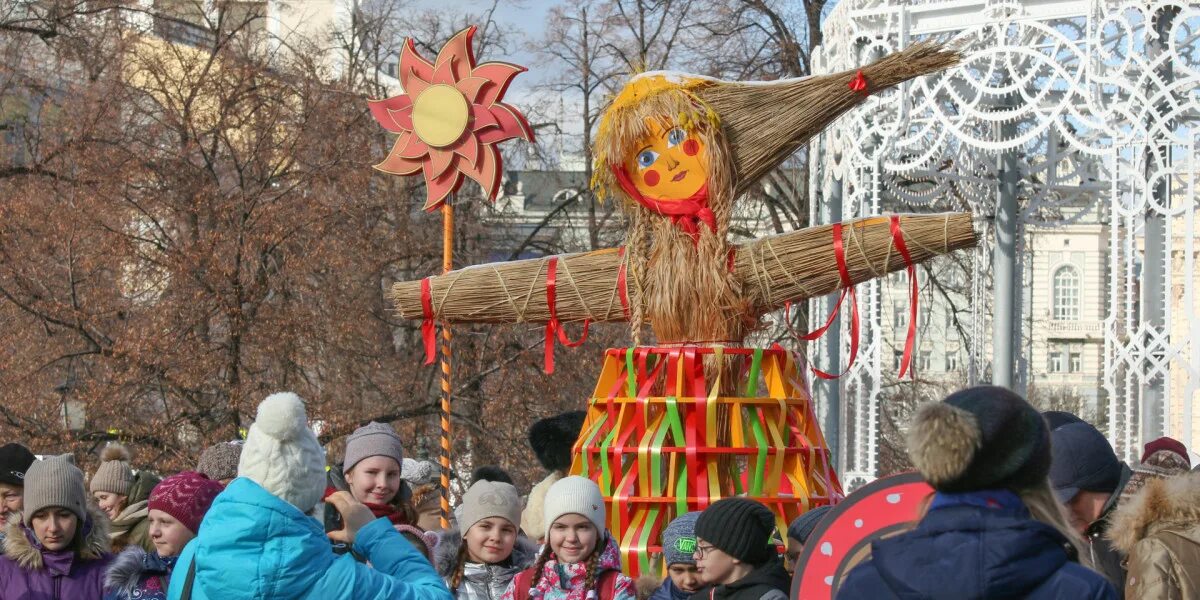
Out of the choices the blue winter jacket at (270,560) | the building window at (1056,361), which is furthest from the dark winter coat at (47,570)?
the building window at (1056,361)

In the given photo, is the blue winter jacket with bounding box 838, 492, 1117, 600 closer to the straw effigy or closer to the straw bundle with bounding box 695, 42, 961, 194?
the straw effigy

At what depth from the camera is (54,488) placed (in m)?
4.82

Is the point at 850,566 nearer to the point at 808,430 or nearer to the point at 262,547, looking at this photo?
the point at 262,547

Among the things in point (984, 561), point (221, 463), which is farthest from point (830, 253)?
point (984, 561)

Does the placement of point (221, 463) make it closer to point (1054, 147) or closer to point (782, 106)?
point (782, 106)

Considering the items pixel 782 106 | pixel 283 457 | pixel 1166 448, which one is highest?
pixel 782 106

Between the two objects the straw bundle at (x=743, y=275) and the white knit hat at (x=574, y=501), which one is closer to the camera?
the white knit hat at (x=574, y=501)

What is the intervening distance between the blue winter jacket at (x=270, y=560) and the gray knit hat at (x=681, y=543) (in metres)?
1.18

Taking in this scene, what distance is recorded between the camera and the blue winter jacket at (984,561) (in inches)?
107

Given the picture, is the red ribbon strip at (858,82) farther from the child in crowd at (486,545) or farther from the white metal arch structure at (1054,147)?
the child in crowd at (486,545)

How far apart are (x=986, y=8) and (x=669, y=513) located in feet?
16.0

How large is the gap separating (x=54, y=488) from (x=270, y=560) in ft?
6.01

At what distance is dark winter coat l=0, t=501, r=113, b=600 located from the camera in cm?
476

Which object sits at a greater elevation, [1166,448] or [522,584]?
[1166,448]
